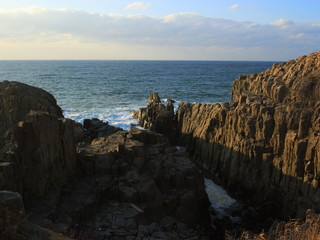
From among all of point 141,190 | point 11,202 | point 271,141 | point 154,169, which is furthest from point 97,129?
point 11,202

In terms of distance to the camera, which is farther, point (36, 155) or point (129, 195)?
point (129, 195)

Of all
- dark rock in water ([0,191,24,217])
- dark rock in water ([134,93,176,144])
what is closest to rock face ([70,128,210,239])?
dark rock in water ([0,191,24,217])

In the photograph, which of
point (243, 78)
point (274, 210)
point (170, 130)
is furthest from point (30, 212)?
point (243, 78)

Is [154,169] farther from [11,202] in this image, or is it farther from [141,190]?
[11,202]

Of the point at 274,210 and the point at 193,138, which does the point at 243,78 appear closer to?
the point at 193,138

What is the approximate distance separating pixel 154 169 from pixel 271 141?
8.00m

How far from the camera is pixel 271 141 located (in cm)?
1956

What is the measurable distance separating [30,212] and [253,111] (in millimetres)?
15485

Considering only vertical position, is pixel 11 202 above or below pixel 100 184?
above

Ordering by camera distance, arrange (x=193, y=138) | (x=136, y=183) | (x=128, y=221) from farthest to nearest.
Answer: (x=193, y=138)
(x=136, y=183)
(x=128, y=221)

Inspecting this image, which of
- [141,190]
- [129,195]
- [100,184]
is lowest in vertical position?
[129,195]

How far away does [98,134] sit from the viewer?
89.2 feet

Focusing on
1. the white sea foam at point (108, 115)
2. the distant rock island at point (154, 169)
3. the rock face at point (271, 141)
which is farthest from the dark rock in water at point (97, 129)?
the rock face at point (271, 141)

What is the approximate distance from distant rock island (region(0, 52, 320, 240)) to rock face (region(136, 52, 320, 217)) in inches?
2.4
